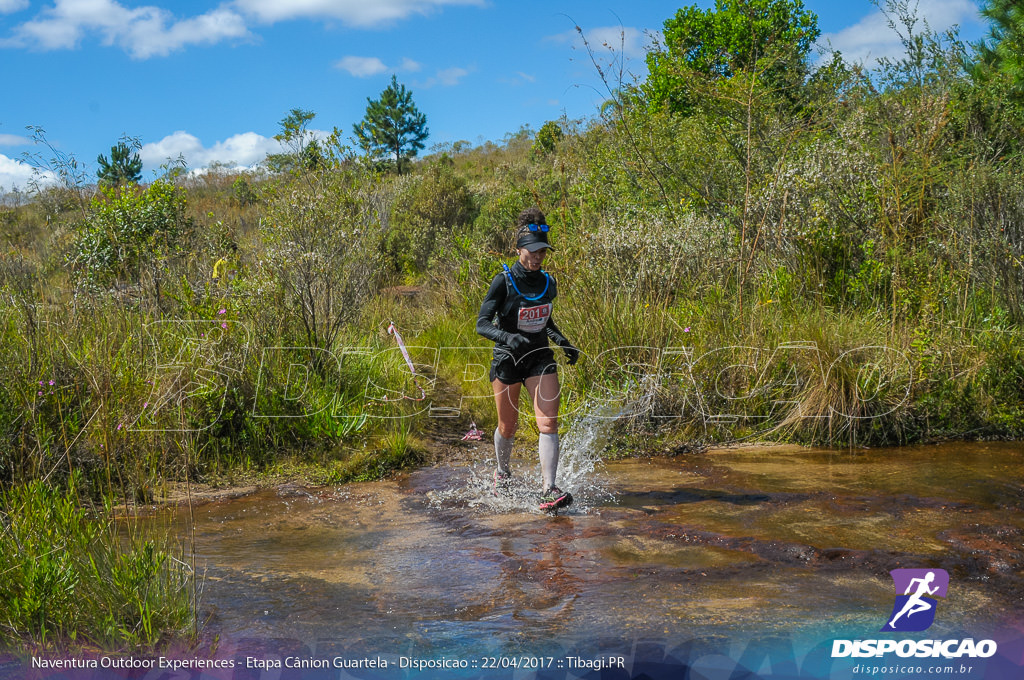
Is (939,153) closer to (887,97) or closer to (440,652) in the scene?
(887,97)

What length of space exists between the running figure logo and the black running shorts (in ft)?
8.06

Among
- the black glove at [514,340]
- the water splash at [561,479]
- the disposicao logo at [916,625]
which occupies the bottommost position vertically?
the disposicao logo at [916,625]

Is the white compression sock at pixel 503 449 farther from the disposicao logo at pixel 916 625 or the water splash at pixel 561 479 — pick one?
the disposicao logo at pixel 916 625

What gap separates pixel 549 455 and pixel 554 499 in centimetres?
31

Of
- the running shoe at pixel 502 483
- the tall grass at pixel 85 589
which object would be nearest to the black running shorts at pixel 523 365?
the running shoe at pixel 502 483

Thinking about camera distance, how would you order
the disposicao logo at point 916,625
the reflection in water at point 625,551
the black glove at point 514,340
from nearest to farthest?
the disposicao logo at point 916,625
the reflection in water at point 625,551
the black glove at point 514,340

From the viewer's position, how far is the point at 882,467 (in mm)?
6367

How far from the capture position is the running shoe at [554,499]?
5453 mm

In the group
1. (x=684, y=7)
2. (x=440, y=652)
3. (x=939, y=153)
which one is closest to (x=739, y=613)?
(x=440, y=652)

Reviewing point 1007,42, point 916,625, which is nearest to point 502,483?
point 916,625

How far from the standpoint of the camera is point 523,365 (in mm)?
5539

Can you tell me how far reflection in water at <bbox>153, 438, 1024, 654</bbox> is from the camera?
3.70 meters

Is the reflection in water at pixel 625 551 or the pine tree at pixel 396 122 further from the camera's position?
the pine tree at pixel 396 122

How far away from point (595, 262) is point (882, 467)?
349cm
